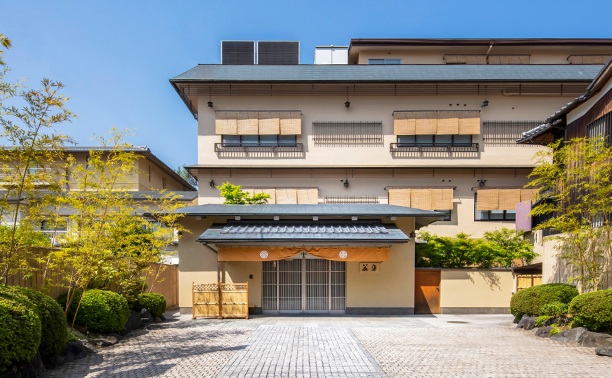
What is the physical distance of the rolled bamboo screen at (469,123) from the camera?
2505 centimetres

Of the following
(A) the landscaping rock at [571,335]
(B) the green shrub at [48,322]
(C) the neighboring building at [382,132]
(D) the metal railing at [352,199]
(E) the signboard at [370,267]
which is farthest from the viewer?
(D) the metal railing at [352,199]

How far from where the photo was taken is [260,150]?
2544 cm

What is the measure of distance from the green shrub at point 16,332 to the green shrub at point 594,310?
37.5 ft

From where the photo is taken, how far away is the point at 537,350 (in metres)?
10.1

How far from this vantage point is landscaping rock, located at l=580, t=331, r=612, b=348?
990 centimetres

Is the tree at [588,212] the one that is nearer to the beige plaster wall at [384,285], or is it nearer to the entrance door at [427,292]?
the entrance door at [427,292]

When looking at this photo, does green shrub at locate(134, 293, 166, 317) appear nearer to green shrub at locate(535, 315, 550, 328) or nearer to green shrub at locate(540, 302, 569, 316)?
green shrub at locate(535, 315, 550, 328)

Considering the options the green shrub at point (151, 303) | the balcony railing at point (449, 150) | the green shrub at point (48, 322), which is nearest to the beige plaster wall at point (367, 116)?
the balcony railing at point (449, 150)

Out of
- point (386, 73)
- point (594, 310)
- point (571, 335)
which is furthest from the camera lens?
point (386, 73)

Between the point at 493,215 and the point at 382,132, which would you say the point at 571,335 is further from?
the point at 382,132

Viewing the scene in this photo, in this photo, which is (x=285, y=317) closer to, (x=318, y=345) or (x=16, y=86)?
(x=318, y=345)

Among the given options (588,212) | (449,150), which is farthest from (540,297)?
(449,150)

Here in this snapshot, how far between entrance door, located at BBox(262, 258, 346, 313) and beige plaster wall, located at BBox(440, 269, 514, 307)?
416cm

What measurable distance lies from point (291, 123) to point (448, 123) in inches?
348
